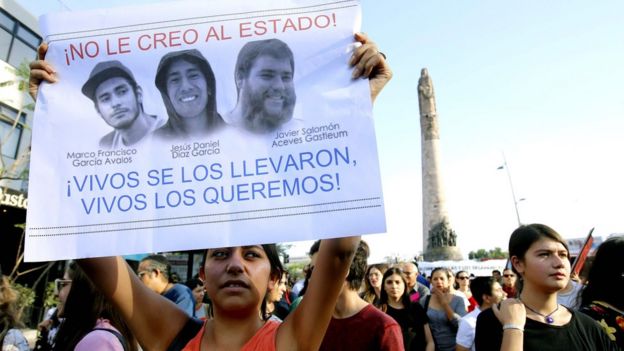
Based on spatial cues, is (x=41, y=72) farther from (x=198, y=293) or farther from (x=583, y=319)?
(x=198, y=293)

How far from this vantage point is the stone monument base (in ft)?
84.7

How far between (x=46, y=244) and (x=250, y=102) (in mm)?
886

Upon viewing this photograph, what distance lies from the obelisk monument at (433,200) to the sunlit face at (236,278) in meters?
25.5

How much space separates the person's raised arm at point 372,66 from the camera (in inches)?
66.8

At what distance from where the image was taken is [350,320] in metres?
2.97

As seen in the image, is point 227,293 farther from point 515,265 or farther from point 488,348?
point 515,265

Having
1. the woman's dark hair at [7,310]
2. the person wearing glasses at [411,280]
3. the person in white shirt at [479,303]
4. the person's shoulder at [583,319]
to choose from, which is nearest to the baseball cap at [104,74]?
the woman's dark hair at [7,310]

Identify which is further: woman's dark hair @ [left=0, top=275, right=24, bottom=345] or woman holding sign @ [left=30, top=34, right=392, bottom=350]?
woman's dark hair @ [left=0, top=275, right=24, bottom=345]

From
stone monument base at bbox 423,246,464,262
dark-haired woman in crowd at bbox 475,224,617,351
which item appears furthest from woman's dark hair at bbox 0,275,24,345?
stone monument base at bbox 423,246,464,262

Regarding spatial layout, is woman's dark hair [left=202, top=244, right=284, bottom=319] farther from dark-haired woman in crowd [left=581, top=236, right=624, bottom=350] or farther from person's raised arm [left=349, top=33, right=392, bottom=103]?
dark-haired woman in crowd [left=581, top=236, right=624, bottom=350]

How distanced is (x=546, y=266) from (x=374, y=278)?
3231 millimetres

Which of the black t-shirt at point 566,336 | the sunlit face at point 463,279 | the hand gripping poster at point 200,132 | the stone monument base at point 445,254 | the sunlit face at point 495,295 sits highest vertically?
the hand gripping poster at point 200,132

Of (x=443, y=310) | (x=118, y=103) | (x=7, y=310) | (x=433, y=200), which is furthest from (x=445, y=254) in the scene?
(x=118, y=103)

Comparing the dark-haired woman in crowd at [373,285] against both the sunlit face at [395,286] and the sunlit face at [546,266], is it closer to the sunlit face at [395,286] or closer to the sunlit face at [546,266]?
the sunlit face at [395,286]
